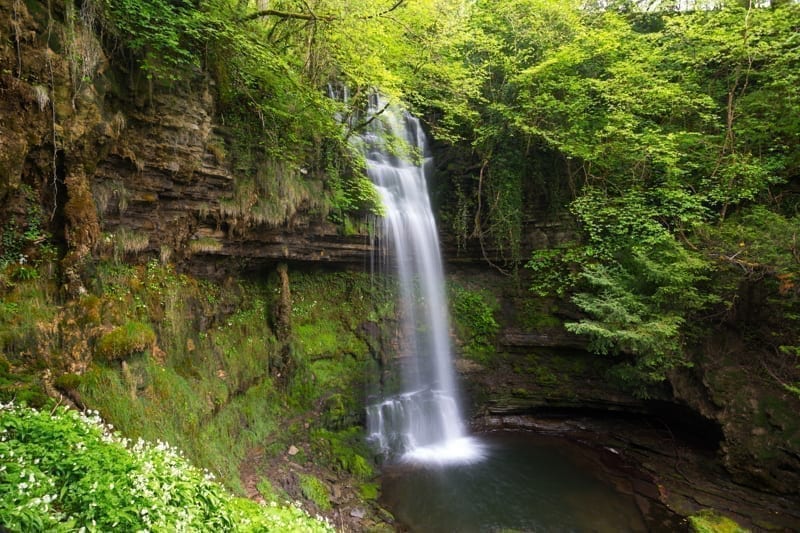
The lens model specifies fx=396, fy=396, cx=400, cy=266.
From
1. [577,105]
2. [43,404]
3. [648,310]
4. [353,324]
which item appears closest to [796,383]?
[648,310]

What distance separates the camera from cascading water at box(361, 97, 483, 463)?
1119 centimetres

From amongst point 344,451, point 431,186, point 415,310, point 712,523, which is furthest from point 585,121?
point 344,451

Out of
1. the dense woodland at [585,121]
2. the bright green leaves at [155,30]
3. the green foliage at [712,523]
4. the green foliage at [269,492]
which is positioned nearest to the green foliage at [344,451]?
the green foliage at [269,492]

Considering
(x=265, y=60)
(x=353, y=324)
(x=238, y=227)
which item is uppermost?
(x=265, y=60)

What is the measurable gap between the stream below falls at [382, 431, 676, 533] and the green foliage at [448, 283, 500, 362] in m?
3.20

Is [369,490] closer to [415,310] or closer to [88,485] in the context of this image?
Answer: [415,310]

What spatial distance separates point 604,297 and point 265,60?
935 cm

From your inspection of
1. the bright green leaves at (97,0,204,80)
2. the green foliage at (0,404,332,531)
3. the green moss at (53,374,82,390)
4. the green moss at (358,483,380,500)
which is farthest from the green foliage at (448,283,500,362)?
the green moss at (53,374,82,390)

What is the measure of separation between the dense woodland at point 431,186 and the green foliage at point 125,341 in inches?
1.2

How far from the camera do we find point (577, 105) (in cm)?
1155

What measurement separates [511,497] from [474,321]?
5635mm

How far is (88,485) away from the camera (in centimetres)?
309

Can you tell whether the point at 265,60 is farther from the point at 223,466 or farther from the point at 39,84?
the point at 223,466

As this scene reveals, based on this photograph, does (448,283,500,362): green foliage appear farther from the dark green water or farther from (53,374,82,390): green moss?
(53,374,82,390): green moss
